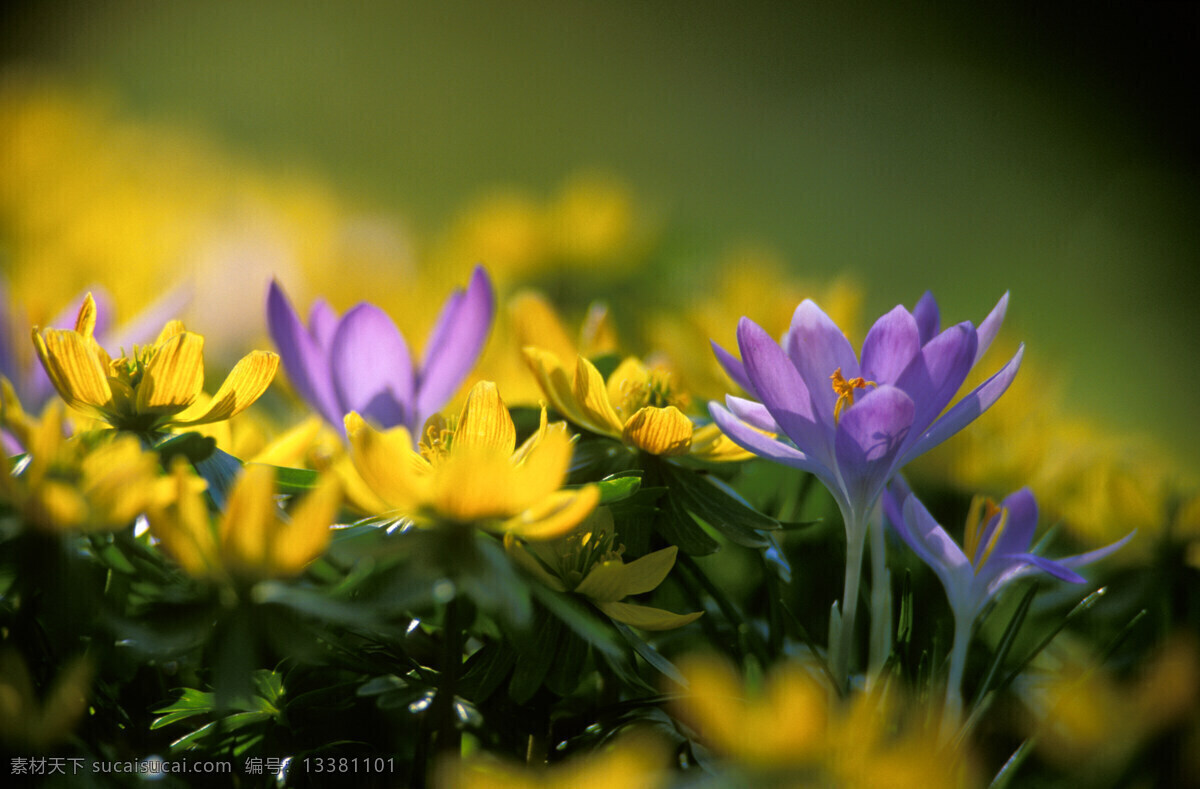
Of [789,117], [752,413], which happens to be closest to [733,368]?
[752,413]

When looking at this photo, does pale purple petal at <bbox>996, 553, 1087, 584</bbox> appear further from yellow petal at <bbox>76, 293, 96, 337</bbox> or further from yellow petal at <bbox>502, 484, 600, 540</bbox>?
yellow petal at <bbox>76, 293, 96, 337</bbox>

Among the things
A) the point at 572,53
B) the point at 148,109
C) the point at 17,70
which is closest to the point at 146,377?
the point at 17,70

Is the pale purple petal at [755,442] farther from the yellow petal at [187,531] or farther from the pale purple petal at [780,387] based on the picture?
the yellow petal at [187,531]

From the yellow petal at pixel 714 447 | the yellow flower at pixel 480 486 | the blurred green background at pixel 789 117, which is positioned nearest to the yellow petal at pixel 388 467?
the yellow flower at pixel 480 486

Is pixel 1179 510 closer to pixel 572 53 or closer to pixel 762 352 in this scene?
pixel 762 352

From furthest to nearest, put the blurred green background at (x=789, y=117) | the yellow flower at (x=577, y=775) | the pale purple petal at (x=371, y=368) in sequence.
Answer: the blurred green background at (x=789, y=117) < the pale purple petal at (x=371, y=368) < the yellow flower at (x=577, y=775)
